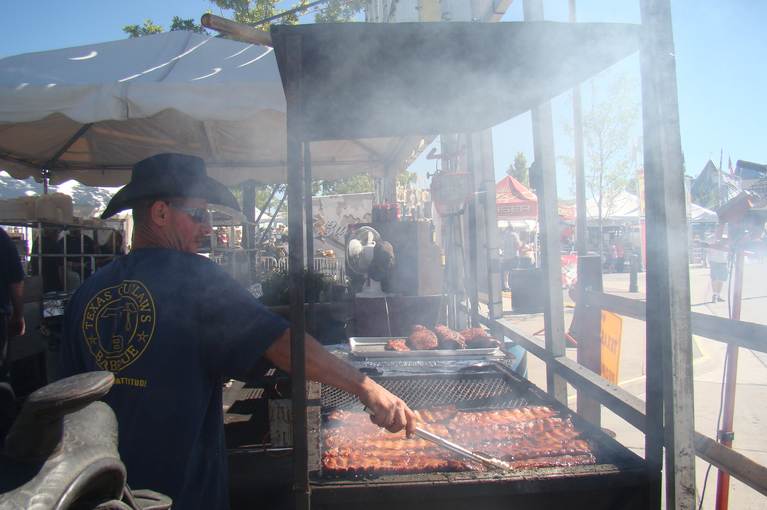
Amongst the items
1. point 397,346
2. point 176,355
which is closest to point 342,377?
point 176,355

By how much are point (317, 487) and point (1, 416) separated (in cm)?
116

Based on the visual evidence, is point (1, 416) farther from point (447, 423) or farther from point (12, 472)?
point (447, 423)

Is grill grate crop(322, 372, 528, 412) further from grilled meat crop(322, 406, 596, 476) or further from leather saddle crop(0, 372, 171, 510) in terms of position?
leather saddle crop(0, 372, 171, 510)

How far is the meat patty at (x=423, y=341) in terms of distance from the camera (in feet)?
11.5

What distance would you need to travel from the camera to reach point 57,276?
6.63 meters

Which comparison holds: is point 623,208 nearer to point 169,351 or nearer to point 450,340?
point 450,340

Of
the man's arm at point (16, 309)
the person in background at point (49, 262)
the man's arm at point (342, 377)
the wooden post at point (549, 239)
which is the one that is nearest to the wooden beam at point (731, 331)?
the wooden post at point (549, 239)

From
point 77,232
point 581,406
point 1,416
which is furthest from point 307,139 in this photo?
point 77,232

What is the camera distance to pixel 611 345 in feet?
13.4

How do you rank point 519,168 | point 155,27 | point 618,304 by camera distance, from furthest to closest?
point 519,168, point 155,27, point 618,304

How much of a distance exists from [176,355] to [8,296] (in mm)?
4251

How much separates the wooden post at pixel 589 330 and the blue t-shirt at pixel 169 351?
2.81 meters

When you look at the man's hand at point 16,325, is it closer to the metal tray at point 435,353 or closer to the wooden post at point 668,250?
the metal tray at point 435,353

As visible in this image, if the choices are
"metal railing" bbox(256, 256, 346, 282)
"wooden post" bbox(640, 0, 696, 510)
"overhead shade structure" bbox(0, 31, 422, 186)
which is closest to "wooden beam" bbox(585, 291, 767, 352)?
"wooden post" bbox(640, 0, 696, 510)
